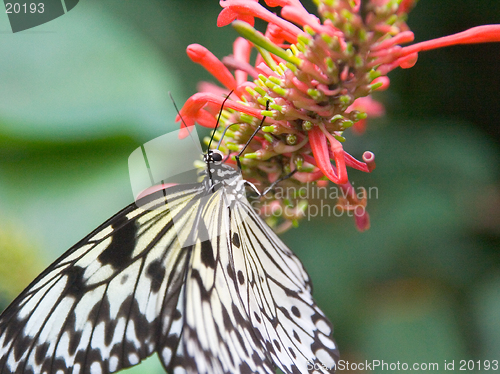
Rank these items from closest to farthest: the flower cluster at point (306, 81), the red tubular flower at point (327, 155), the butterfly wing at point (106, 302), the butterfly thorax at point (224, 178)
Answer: the flower cluster at point (306, 81)
the red tubular flower at point (327, 155)
the butterfly wing at point (106, 302)
the butterfly thorax at point (224, 178)

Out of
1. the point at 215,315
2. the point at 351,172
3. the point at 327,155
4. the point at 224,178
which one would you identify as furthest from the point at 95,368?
the point at 351,172

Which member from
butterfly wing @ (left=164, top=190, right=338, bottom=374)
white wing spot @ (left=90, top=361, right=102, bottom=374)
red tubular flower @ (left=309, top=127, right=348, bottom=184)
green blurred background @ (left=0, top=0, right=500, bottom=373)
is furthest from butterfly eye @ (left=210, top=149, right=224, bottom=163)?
white wing spot @ (left=90, top=361, right=102, bottom=374)

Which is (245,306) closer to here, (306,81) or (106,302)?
(106,302)

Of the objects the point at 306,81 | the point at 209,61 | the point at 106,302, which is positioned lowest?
the point at 106,302

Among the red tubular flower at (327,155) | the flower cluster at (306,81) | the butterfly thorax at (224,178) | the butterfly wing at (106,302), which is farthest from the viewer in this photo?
the butterfly thorax at (224,178)

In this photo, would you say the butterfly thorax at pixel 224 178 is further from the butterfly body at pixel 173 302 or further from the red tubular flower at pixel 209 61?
the red tubular flower at pixel 209 61

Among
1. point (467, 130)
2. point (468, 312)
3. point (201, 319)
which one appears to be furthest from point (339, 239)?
point (201, 319)

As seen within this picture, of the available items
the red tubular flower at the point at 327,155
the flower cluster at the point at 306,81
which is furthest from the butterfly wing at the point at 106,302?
the red tubular flower at the point at 327,155

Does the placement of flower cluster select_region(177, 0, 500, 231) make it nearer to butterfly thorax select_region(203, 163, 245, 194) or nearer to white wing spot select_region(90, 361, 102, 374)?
butterfly thorax select_region(203, 163, 245, 194)
